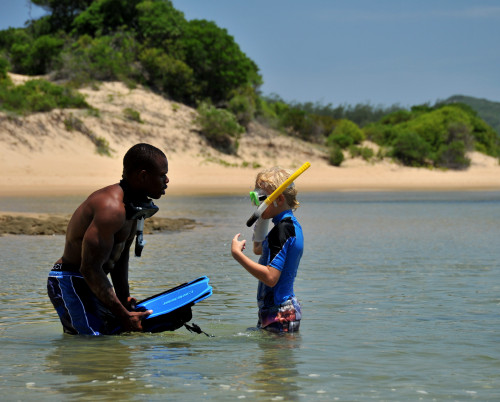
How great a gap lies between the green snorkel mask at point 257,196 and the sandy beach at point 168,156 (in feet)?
74.4

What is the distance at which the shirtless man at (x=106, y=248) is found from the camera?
193 inches

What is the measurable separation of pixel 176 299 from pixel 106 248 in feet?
2.59

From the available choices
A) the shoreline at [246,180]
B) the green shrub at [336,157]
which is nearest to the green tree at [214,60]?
the green shrub at [336,157]

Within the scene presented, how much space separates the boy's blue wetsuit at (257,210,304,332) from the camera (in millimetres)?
5238

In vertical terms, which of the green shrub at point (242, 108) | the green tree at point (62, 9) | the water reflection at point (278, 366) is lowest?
the water reflection at point (278, 366)

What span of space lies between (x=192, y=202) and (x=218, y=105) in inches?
922

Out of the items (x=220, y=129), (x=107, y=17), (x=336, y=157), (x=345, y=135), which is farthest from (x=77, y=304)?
(x=107, y=17)

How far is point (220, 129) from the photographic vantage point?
4225 centimetres

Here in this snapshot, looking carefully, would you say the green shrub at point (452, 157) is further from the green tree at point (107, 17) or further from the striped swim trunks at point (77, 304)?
the striped swim trunks at point (77, 304)

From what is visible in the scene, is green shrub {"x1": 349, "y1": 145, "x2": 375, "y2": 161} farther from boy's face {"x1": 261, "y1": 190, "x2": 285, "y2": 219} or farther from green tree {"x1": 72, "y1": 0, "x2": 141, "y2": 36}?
boy's face {"x1": 261, "y1": 190, "x2": 285, "y2": 219}

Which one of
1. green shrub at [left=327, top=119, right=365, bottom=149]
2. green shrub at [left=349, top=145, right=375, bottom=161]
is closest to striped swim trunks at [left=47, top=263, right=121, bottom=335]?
green shrub at [left=349, top=145, right=375, bottom=161]

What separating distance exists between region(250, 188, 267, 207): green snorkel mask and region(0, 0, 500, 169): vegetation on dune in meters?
35.5

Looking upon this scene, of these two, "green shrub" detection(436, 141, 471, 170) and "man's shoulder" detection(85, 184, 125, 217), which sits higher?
"green shrub" detection(436, 141, 471, 170)

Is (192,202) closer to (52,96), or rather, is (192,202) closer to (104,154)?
(104,154)
